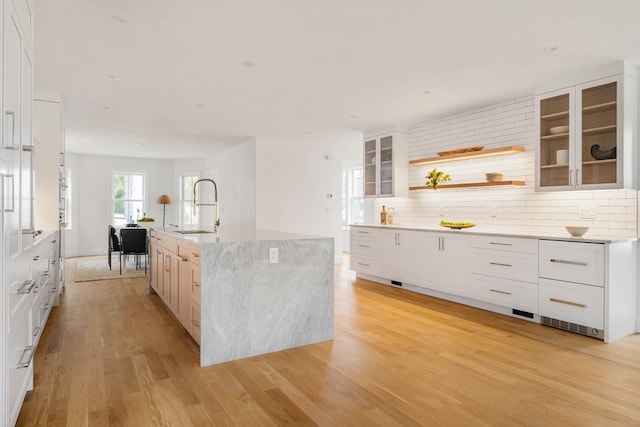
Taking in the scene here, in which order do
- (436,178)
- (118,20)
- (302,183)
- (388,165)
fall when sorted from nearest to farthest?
1. (118,20)
2. (436,178)
3. (388,165)
4. (302,183)

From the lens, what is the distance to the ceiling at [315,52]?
8.61 ft

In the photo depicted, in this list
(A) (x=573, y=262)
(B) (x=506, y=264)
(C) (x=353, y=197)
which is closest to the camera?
(A) (x=573, y=262)

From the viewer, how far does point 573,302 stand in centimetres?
348

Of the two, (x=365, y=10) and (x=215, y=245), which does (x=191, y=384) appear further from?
(x=365, y=10)

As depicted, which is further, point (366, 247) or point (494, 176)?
point (366, 247)

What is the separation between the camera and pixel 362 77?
391 cm

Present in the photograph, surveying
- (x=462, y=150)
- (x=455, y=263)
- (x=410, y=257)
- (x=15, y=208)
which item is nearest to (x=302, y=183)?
(x=410, y=257)

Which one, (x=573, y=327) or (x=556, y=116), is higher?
(x=556, y=116)

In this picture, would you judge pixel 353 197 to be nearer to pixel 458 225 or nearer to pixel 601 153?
pixel 458 225

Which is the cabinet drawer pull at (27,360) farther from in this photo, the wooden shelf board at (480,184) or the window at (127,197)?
the window at (127,197)

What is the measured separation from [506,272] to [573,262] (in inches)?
27.0

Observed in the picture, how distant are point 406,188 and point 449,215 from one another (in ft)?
2.93

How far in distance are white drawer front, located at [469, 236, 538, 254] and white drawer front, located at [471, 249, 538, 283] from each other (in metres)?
0.05

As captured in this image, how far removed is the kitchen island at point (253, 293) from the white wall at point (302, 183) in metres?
3.93
